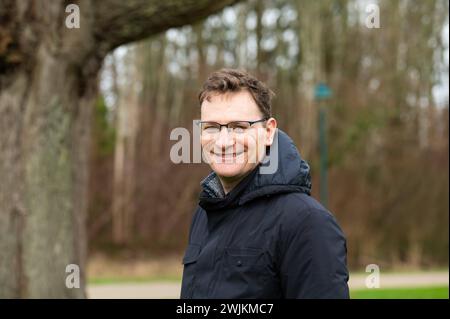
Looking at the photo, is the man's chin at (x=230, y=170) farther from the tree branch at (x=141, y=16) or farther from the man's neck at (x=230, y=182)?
the tree branch at (x=141, y=16)

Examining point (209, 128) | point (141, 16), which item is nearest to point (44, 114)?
point (141, 16)

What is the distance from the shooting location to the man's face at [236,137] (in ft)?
7.85

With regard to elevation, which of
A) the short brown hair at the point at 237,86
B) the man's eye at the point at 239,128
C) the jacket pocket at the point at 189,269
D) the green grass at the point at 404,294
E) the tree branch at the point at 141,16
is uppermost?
the tree branch at the point at 141,16

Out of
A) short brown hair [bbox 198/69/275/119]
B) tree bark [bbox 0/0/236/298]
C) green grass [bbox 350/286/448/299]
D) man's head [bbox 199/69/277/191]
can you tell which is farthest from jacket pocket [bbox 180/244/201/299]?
green grass [bbox 350/286/448/299]

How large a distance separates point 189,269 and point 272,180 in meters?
0.42

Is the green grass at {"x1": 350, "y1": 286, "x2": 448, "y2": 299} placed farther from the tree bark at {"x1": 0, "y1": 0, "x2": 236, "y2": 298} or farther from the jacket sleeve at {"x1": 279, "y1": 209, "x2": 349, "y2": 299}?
the jacket sleeve at {"x1": 279, "y1": 209, "x2": 349, "y2": 299}

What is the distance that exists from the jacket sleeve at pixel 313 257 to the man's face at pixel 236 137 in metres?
0.27

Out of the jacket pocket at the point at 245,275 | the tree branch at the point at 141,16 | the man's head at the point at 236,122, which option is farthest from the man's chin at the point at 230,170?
the tree branch at the point at 141,16

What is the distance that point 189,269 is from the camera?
2.48m

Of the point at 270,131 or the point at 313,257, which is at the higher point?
the point at 270,131

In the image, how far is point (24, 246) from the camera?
670 cm

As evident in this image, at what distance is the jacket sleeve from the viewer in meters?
2.13

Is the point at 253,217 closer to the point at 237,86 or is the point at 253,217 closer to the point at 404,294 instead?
the point at 237,86

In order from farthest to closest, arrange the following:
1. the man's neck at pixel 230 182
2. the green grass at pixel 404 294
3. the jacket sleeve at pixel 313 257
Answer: the green grass at pixel 404 294
the man's neck at pixel 230 182
the jacket sleeve at pixel 313 257
